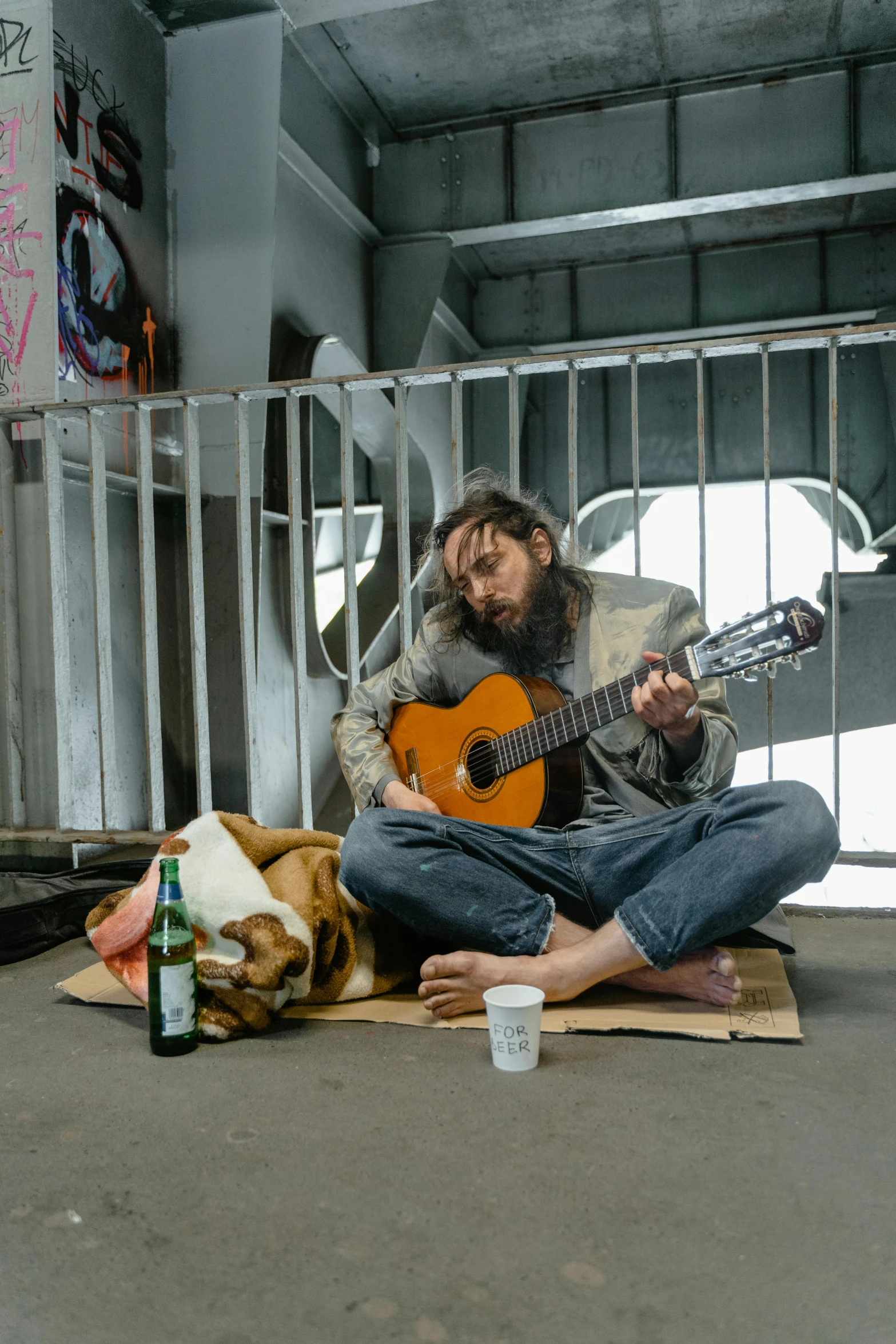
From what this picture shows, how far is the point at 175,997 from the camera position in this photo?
1.55 m

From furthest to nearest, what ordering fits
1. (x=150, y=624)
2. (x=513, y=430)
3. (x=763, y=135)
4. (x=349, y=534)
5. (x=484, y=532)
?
1. (x=763, y=135)
2. (x=150, y=624)
3. (x=349, y=534)
4. (x=513, y=430)
5. (x=484, y=532)

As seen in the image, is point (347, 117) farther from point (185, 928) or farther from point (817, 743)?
point (817, 743)

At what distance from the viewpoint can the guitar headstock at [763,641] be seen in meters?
1.58

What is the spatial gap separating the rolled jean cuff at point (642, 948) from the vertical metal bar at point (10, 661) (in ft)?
7.00

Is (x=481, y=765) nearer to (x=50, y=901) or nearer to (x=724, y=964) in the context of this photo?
(x=724, y=964)

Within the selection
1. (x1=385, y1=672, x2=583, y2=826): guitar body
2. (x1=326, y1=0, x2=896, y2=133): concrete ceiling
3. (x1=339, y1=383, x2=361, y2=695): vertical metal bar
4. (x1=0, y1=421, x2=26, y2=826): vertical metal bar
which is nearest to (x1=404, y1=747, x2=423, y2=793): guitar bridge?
(x1=385, y1=672, x2=583, y2=826): guitar body

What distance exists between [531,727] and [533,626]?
23cm

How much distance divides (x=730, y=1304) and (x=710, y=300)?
6.77m

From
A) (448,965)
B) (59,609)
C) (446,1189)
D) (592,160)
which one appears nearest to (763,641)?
(448,965)

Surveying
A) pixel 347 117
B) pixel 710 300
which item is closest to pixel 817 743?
pixel 710 300

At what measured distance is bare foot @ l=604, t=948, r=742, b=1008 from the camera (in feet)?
5.29

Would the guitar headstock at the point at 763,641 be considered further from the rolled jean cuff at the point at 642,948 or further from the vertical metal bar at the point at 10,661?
the vertical metal bar at the point at 10,661

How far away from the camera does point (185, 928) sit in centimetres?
156

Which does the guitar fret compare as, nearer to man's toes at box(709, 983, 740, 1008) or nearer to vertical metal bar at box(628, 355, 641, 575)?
man's toes at box(709, 983, 740, 1008)
